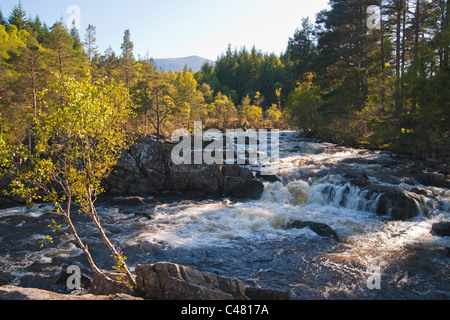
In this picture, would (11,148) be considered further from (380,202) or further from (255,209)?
(380,202)

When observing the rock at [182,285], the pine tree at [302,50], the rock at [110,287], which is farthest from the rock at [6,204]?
the pine tree at [302,50]

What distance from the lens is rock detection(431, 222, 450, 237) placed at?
12.8m

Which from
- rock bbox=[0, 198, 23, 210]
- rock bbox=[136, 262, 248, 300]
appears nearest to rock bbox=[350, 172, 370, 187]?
rock bbox=[136, 262, 248, 300]

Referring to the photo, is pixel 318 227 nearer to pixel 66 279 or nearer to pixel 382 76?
pixel 66 279

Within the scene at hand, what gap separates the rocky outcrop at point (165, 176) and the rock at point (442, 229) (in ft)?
37.2

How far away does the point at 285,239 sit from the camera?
13.3 metres

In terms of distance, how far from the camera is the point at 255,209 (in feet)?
57.3

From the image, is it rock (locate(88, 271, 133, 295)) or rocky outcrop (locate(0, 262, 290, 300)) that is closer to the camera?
rocky outcrop (locate(0, 262, 290, 300))

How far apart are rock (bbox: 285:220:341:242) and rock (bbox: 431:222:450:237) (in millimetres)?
4553

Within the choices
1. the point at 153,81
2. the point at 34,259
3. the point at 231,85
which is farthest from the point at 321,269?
the point at 231,85

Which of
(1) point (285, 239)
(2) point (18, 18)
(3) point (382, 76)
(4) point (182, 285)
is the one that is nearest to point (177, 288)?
(4) point (182, 285)

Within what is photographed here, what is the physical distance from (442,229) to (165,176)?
1862 cm

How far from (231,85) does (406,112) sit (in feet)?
331

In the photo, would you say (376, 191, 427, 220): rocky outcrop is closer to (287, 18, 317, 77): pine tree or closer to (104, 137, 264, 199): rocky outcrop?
(104, 137, 264, 199): rocky outcrop
